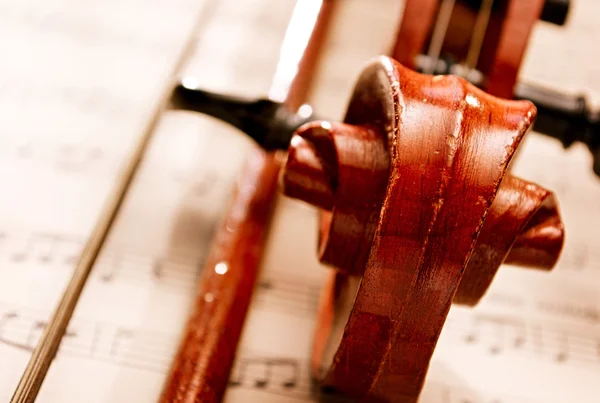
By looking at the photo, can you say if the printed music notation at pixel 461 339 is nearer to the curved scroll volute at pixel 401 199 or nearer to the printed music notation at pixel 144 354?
the printed music notation at pixel 144 354

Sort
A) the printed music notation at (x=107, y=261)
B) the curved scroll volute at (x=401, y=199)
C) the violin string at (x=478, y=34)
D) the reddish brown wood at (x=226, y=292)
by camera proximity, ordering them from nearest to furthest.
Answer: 1. the curved scroll volute at (x=401, y=199)
2. the reddish brown wood at (x=226, y=292)
3. the printed music notation at (x=107, y=261)
4. the violin string at (x=478, y=34)

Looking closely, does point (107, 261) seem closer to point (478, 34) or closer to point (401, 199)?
point (401, 199)

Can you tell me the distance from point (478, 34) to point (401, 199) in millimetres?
555

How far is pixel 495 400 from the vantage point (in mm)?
683

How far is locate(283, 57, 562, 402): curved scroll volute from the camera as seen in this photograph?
16.7 inches

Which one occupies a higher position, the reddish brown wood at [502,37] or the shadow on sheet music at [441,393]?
the reddish brown wood at [502,37]

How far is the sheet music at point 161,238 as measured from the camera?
2.15 feet

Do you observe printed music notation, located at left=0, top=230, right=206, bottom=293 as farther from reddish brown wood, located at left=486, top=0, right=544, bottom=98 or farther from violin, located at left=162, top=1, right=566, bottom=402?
reddish brown wood, located at left=486, top=0, right=544, bottom=98

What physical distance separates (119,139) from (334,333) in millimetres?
488

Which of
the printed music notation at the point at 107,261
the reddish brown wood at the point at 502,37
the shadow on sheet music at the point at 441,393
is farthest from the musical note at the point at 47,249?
the reddish brown wood at the point at 502,37

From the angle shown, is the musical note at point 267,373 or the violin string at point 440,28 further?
the violin string at point 440,28

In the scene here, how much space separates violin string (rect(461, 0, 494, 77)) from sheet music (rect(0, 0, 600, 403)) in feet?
0.45

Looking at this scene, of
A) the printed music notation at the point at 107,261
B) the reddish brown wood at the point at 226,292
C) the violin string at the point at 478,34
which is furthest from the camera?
the violin string at the point at 478,34

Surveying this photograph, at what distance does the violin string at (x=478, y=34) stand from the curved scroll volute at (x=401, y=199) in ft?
1.38
